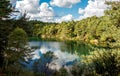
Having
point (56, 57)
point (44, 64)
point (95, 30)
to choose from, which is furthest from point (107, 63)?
point (95, 30)

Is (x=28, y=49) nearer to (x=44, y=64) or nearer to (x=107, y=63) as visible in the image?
(x=44, y=64)

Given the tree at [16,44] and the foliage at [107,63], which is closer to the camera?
the tree at [16,44]

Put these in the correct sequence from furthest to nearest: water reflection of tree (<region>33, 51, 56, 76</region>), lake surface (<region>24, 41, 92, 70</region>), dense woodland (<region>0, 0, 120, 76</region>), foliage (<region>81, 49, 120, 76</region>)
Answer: lake surface (<region>24, 41, 92, 70</region>), water reflection of tree (<region>33, 51, 56, 76</region>), foliage (<region>81, 49, 120, 76</region>), dense woodland (<region>0, 0, 120, 76</region>)

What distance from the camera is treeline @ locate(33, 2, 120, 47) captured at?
854 inches

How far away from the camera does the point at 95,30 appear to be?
3814 inches

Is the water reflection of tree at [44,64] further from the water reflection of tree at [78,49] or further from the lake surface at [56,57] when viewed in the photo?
A: the water reflection of tree at [78,49]

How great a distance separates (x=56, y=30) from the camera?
153 m

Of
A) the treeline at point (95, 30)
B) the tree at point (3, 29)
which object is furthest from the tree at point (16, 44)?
the treeline at point (95, 30)

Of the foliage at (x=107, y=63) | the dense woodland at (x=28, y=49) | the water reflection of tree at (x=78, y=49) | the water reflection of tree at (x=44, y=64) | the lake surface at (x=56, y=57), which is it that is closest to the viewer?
the dense woodland at (x=28, y=49)

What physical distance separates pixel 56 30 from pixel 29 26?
126 m

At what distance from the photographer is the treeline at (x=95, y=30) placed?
21.7 meters

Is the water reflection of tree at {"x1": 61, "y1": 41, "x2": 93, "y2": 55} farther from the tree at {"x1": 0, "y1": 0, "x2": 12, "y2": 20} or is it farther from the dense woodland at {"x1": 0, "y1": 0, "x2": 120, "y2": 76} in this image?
the tree at {"x1": 0, "y1": 0, "x2": 12, "y2": 20}

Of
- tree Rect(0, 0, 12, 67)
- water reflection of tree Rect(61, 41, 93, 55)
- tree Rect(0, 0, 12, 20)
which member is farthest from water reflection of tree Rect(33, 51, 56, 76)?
water reflection of tree Rect(61, 41, 93, 55)

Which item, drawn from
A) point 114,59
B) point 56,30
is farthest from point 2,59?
point 56,30
